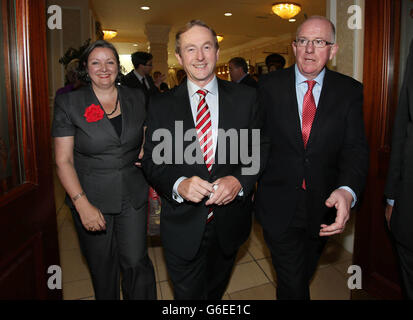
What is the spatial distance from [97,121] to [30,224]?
593mm

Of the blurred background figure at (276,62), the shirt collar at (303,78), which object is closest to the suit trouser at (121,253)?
the shirt collar at (303,78)

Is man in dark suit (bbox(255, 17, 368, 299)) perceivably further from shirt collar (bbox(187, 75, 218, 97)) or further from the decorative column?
the decorative column

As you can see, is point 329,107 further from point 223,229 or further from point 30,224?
point 30,224

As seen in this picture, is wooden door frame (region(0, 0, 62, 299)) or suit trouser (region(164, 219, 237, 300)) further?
suit trouser (region(164, 219, 237, 300))

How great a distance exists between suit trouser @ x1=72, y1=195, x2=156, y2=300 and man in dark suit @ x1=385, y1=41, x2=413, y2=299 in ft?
4.27

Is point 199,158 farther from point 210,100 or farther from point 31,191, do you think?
point 31,191

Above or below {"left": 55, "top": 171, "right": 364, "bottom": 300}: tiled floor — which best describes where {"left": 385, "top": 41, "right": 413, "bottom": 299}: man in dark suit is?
above

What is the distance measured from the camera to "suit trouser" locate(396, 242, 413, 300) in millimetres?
1516

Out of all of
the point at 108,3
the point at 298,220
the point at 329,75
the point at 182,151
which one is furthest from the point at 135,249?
the point at 108,3

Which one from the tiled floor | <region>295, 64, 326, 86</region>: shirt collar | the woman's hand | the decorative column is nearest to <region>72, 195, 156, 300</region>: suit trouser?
the woman's hand

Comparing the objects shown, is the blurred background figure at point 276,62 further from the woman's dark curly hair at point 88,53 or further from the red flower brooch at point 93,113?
the red flower brooch at point 93,113

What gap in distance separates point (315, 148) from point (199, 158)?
589 millimetres

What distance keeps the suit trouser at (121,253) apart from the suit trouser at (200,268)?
24 cm

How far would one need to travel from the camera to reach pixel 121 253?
1.85 m
